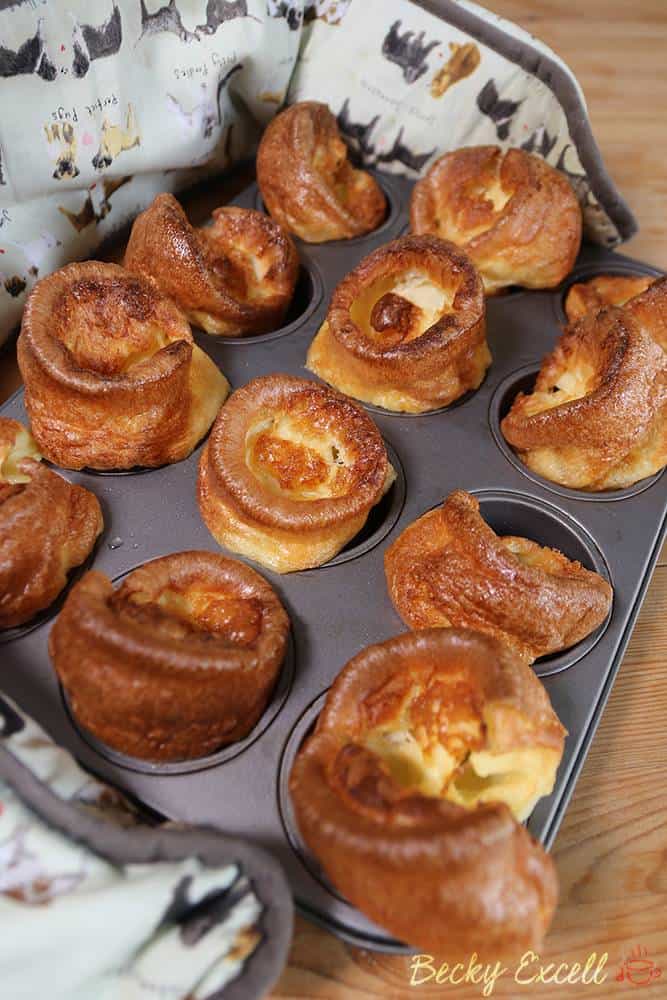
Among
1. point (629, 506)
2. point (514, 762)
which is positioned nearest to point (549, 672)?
point (514, 762)

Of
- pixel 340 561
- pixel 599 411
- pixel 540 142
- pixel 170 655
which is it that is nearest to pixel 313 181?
pixel 540 142

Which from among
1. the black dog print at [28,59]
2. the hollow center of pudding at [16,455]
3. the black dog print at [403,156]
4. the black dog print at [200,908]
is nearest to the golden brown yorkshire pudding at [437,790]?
the black dog print at [200,908]

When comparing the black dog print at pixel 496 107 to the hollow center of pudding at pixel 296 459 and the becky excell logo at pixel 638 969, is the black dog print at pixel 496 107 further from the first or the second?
the becky excell logo at pixel 638 969

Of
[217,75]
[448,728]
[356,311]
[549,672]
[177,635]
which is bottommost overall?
[549,672]

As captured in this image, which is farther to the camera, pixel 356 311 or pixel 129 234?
pixel 129 234

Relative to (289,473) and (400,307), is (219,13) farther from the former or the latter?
(289,473)

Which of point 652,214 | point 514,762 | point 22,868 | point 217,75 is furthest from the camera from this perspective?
point 652,214

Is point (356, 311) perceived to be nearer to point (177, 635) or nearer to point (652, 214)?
point (177, 635)
